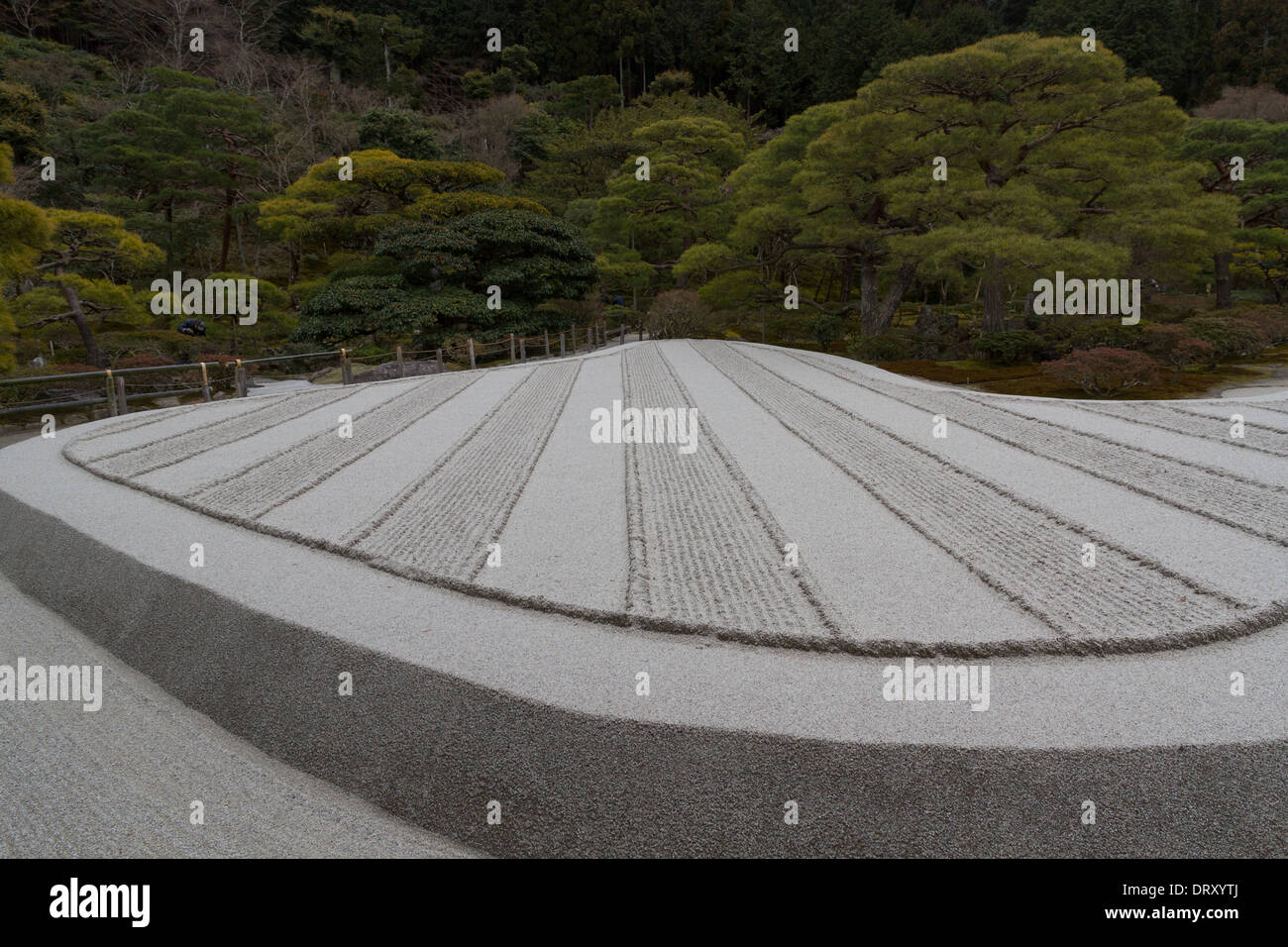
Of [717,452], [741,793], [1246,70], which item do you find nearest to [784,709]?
[741,793]

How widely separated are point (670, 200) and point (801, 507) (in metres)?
14.9

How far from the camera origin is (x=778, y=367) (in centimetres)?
949

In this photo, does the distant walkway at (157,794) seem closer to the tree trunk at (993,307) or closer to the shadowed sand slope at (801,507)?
the shadowed sand slope at (801,507)

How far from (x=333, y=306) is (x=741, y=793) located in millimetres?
12884

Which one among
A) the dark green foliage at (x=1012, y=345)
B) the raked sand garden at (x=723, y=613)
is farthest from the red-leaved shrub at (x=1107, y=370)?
the raked sand garden at (x=723, y=613)

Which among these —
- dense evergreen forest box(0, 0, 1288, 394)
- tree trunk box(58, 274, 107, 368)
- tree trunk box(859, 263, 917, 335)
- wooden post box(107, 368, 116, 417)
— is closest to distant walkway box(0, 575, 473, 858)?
wooden post box(107, 368, 116, 417)

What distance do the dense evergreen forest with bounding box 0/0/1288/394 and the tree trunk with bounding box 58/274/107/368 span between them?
8.4 inches

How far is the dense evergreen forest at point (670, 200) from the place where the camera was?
10055mm

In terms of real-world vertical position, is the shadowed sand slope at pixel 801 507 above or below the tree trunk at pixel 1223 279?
below

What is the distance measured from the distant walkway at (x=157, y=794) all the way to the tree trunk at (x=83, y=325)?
10634 millimetres

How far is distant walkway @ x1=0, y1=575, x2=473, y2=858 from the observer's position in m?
1.77

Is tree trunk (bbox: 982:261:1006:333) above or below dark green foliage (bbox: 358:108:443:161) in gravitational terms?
below

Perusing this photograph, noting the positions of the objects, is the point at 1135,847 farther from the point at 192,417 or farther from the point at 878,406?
the point at 192,417

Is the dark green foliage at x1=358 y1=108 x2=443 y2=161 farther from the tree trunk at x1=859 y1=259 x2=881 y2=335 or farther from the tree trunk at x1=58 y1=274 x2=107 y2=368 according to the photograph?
the tree trunk at x1=859 y1=259 x2=881 y2=335
